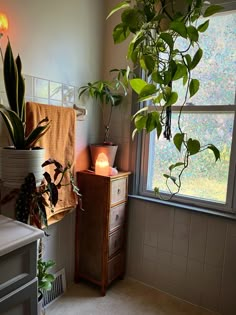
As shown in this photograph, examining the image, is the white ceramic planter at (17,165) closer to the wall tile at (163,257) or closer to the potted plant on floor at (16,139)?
the potted plant on floor at (16,139)

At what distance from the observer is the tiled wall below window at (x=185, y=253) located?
1.66m

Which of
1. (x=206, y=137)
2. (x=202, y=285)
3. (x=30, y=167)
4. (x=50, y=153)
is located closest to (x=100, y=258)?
(x=202, y=285)

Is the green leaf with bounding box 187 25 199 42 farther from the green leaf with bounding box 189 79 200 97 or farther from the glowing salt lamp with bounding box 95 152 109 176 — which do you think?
the glowing salt lamp with bounding box 95 152 109 176

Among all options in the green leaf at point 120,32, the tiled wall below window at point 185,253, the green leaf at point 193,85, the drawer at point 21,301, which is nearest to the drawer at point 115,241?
the tiled wall below window at point 185,253

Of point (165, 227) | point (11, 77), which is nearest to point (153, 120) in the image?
point (11, 77)

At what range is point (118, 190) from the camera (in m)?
1.86

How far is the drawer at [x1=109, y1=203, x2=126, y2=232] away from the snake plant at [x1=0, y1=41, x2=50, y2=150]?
33.6 inches

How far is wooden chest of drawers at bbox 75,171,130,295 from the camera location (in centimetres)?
179

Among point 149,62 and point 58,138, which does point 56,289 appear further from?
point 149,62

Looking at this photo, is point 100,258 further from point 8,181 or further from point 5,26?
point 5,26

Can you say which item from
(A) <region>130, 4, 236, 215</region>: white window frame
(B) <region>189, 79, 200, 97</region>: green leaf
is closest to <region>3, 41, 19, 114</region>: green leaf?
(B) <region>189, 79, 200, 97</region>: green leaf

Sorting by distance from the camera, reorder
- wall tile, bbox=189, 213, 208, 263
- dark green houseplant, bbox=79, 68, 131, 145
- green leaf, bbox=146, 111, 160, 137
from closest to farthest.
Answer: green leaf, bbox=146, 111, 160, 137
wall tile, bbox=189, 213, 208, 263
dark green houseplant, bbox=79, 68, 131, 145

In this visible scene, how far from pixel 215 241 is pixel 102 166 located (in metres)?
0.95

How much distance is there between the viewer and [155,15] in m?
1.12
